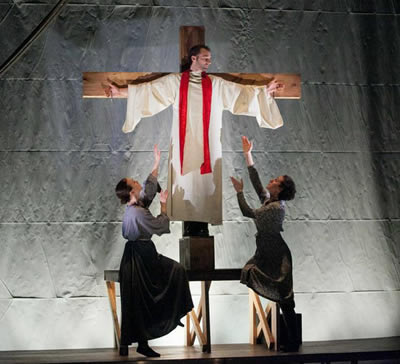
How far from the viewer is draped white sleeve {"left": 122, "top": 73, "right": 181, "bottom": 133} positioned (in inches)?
266

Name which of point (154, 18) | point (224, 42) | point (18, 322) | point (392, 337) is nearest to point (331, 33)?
point (224, 42)

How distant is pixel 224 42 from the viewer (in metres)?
7.75

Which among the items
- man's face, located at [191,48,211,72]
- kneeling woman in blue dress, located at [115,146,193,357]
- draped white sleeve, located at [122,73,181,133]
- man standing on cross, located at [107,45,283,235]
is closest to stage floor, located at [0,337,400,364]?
kneeling woman in blue dress, located at [115,146,193,357]

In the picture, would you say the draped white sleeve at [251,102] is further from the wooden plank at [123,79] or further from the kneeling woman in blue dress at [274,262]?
the kneeling woman in blue dress at [274,262]

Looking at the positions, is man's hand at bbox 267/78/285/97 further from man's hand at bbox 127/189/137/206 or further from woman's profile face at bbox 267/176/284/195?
man's hand at bbox 127/189/137/206

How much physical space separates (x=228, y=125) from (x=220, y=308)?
157cm

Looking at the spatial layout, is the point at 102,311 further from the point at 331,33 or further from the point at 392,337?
the point at 331,33

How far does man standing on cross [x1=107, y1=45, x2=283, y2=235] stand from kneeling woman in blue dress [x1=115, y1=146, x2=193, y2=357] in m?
0.22

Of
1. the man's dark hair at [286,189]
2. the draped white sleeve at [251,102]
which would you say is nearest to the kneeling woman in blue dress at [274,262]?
the man's dark hair at [286,189]

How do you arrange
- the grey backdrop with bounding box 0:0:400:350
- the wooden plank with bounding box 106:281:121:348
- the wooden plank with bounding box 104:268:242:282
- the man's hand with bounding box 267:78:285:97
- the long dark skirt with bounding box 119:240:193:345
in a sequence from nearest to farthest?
1. the long dark skirt with bounding box 119:240:193:345
2. the wooden plank with bounding box 104:268:242:282
3. the wooden plank with bounding box 106:281:121:348
4. the man's hand with bounding box 267:78:285:97
5. the grey backdrop with bounding box 0:0:400:350

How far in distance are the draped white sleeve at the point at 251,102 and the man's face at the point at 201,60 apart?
207mm

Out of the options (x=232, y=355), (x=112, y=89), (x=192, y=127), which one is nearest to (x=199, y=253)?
(x=232, y=355)

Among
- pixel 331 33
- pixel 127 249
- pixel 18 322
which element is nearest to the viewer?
pixel 127 249

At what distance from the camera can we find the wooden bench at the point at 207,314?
6.59 meters
